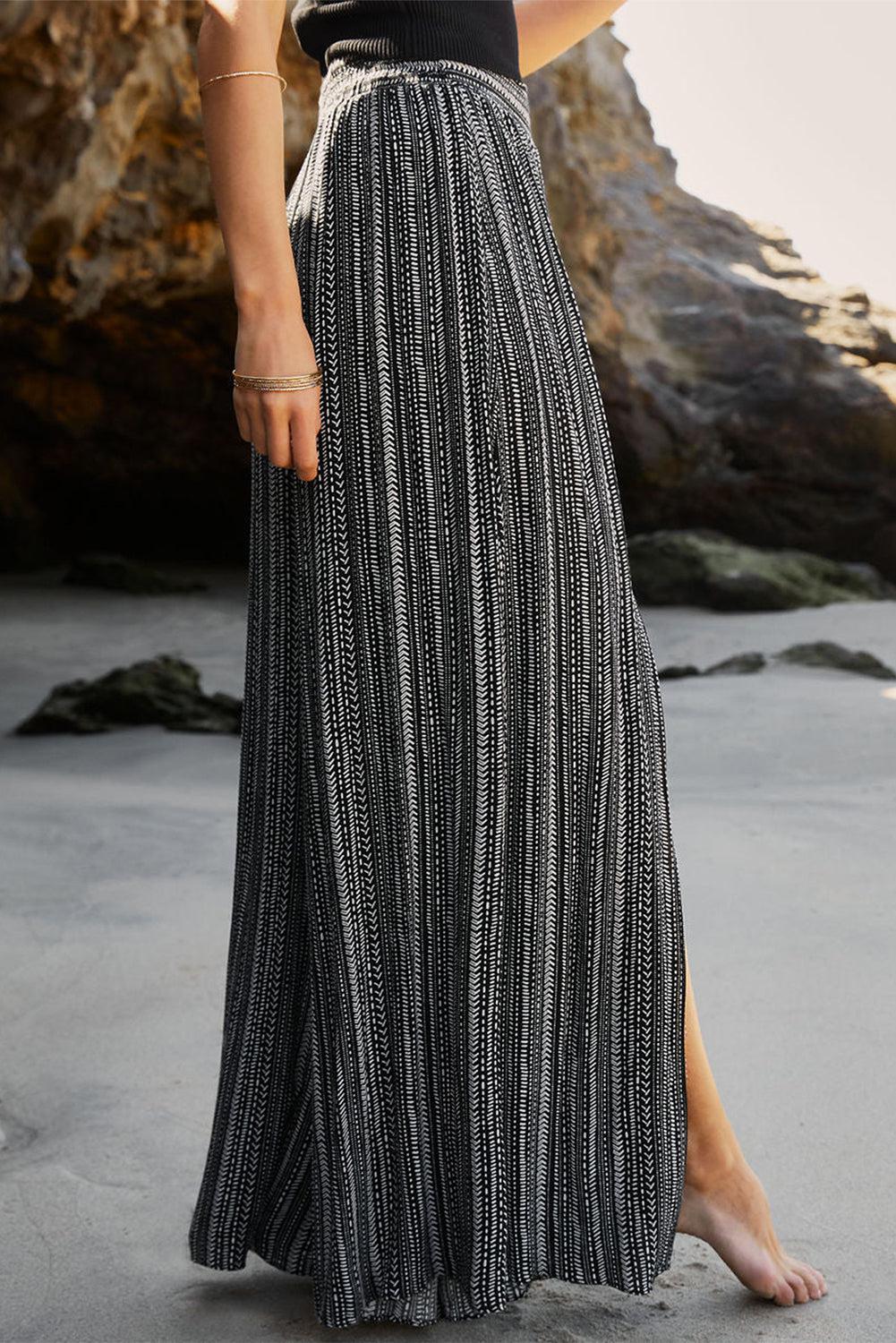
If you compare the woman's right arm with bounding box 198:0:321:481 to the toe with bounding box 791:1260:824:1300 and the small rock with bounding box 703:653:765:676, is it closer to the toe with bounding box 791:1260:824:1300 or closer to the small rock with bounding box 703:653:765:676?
the toe with bounding box 791:1260:824:1300

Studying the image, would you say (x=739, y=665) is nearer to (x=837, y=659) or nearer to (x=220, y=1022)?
(x=837, y=659)

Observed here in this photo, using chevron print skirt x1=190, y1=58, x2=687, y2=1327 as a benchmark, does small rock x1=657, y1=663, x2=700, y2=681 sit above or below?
below

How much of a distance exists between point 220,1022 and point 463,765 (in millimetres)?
1061

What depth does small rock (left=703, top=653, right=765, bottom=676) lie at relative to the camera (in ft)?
19.1

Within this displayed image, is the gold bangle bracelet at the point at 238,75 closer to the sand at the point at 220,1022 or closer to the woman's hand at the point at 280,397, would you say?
the woman's hand at the point at 280,397

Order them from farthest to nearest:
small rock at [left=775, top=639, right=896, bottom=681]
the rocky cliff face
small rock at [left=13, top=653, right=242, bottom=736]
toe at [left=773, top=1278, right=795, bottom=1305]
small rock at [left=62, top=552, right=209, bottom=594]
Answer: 1. small rock at [left=62, top=552, right=209, bottom=594]
2. the rocky cliff face
3. small rock at [left=775, top=639, right=896, bottom=681]
4. small rock at [left=13, top=653, right=242, bottom=736]
5. toe at [left=773, top=1278, right=795, bottom=1305]

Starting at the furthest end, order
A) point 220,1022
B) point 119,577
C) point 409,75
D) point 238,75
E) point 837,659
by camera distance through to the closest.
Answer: point 119,577 < point 837,659 < point 220,1022 < point 409,75 < point 238,75

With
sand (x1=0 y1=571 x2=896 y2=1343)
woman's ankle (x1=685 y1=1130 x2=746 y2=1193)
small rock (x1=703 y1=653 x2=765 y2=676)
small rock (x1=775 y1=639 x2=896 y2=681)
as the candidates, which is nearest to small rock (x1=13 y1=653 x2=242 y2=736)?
sand (x1=0 y1=571 x2=896 y2=1343)

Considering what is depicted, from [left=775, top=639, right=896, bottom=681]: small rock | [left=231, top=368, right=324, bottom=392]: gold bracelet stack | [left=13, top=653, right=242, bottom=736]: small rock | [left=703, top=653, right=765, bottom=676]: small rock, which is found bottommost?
[left=13, top=653, right=242, bottom=736]: small rock

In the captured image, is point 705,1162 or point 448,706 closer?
point 448,706

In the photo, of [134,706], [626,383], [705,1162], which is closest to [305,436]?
[705,1162]

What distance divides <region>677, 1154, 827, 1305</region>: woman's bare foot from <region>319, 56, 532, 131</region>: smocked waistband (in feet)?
3.91

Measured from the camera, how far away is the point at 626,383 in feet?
30.1

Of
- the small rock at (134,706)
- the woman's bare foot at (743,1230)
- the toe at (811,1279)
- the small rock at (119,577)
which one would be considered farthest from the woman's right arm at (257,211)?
the small rock at (119,577)
